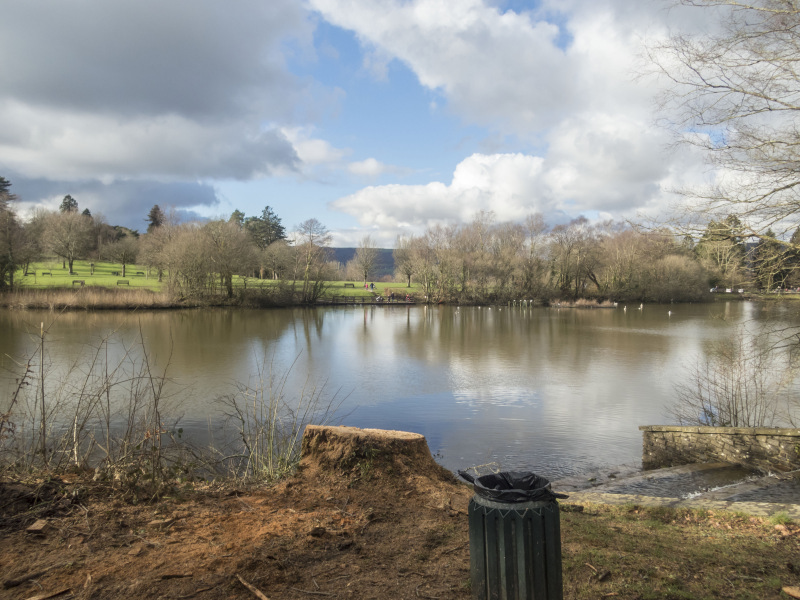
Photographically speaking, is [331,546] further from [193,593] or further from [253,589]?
[193,593]

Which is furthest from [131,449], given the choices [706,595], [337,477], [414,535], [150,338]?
[150,338]

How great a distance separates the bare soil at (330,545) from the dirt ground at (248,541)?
10mm

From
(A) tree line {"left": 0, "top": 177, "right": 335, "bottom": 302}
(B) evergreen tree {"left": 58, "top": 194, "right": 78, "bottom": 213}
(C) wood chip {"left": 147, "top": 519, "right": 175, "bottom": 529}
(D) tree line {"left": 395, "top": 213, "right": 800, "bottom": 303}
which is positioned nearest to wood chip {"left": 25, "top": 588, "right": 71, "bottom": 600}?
(C) wood chip {"left": 147, "top": 519, "right": 175, "bottom": 529}

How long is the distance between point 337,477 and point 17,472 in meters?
2.89

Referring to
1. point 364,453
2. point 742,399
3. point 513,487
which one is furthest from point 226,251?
point 513,487

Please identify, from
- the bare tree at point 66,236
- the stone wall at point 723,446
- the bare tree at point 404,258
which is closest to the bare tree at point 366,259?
the bare tree at point 404,258

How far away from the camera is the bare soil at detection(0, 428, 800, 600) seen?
2.96 meters

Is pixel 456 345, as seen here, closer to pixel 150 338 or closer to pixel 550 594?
pixel 150 338

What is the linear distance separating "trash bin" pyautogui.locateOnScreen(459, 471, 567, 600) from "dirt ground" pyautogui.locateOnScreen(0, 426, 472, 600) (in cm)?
78

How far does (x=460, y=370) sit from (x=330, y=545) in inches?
538

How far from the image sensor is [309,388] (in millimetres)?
13336

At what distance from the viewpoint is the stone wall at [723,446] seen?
7.55 meters

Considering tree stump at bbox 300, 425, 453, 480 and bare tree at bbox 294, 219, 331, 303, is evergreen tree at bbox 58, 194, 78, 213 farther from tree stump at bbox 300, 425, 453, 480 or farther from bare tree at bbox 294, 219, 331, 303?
tree stump at bbox 300, 425, 453, 480

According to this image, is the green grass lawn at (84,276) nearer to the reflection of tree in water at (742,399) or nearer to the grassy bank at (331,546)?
the grassy bank at (331,546)
